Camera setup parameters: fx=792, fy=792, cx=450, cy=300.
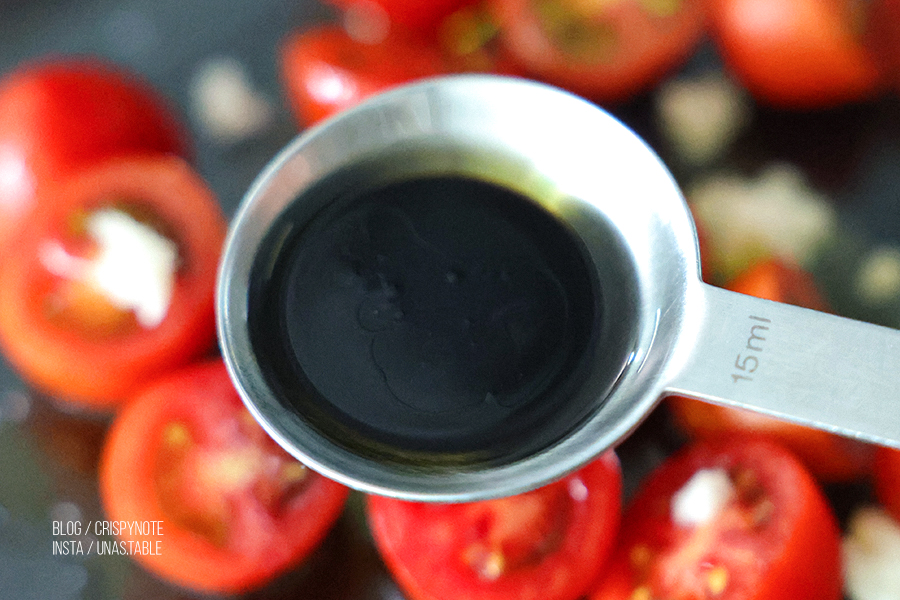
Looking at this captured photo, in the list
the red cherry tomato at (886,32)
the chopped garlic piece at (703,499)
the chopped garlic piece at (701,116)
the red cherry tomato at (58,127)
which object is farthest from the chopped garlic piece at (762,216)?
the red cherry tomato at (58,127)

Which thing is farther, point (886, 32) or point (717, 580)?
point (886, 32)

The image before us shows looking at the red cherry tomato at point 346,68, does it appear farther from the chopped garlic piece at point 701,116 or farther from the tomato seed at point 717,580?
the tomato seed at point 717,580

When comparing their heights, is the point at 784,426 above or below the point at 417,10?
below

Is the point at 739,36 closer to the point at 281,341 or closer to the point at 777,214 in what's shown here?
the point at 777,214

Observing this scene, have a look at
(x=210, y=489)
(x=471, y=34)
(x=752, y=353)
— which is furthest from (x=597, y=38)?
(x=210, y=489)

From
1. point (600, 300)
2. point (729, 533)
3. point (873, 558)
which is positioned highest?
point (600, 300)

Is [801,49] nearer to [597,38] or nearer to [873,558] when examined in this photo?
[597,38]
